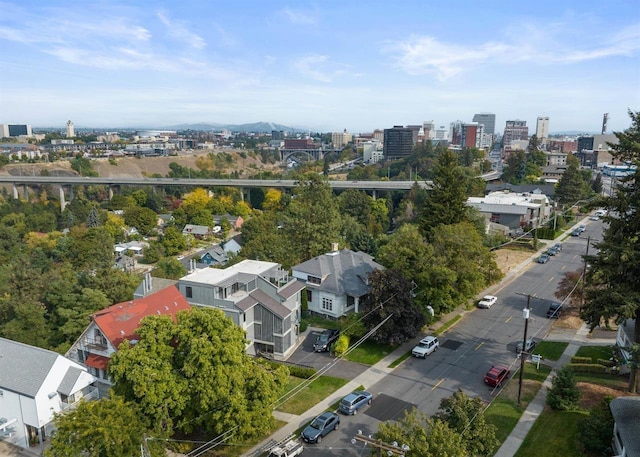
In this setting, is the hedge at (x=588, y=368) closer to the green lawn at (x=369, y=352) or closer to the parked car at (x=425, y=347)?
the parked car at (x=425, y=347)

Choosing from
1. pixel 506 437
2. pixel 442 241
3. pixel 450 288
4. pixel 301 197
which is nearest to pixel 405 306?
pixel 450 288

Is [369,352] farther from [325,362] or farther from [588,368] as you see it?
[588,368]

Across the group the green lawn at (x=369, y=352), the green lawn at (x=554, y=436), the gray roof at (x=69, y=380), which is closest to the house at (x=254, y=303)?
the green lawn at (x=369, y=352)

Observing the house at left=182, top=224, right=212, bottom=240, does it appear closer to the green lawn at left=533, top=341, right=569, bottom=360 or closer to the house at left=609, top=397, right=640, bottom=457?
the green lawn at left=533, top=341, right=569, bottom=360

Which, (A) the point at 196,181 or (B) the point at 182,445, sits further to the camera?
(A) the point at 196,181

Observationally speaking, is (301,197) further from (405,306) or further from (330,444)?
(330,444)

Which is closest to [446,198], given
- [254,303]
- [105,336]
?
[254,303]
